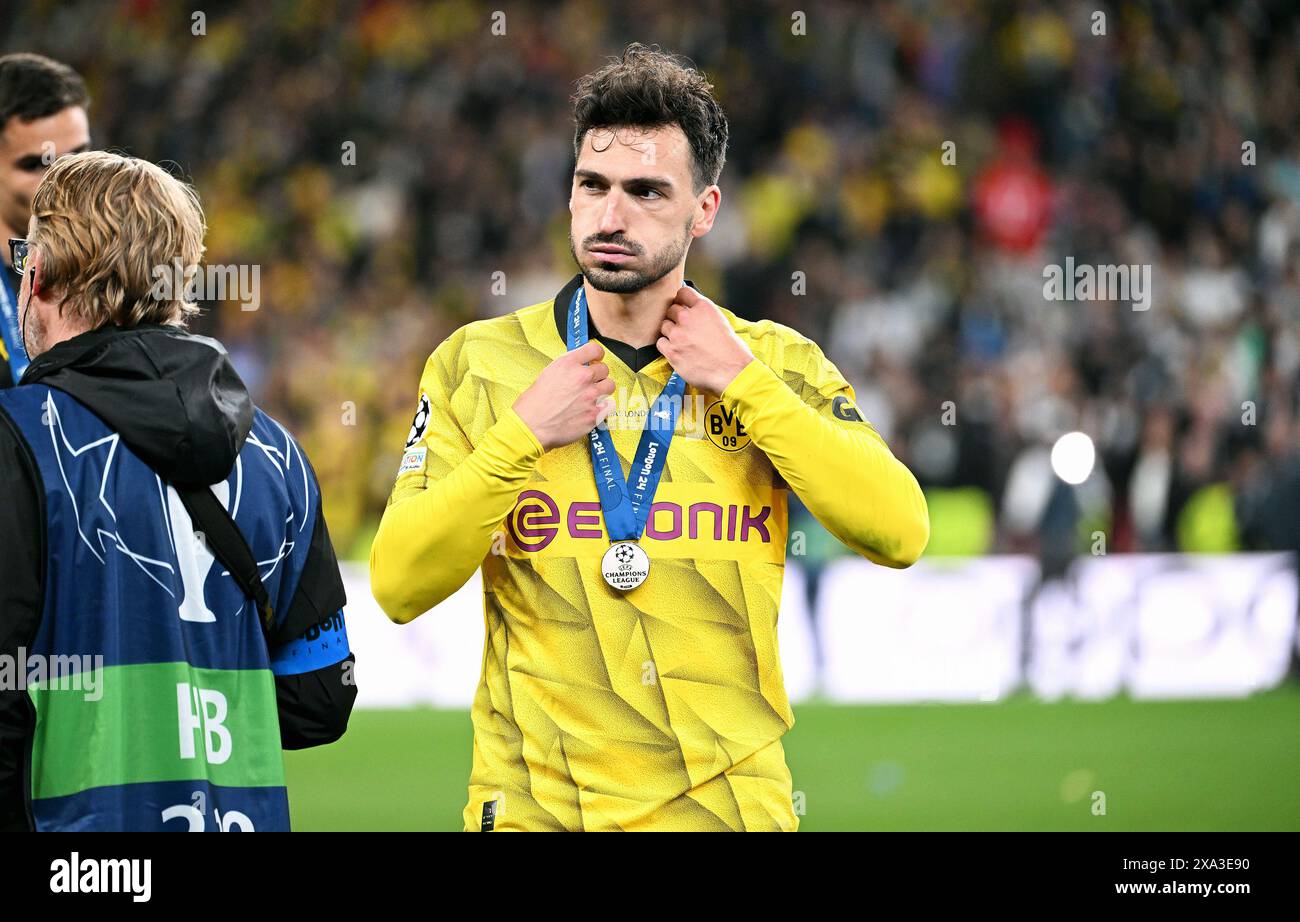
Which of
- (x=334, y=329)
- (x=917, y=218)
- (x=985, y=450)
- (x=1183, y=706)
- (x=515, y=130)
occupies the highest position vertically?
(x=515, y=130)

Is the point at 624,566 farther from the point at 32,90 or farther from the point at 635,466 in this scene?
the point at 32,90

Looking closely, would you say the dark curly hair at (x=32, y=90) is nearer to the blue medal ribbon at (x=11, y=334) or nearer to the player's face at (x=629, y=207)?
the blue medal ribbon at (x=11, y=334)

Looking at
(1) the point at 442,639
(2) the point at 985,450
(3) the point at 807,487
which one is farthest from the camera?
(2) the point at 985,450

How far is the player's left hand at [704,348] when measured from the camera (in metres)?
2.96

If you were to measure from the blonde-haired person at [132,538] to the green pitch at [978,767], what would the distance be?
3.88m

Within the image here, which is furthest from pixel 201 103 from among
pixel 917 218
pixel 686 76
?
pixel 686 76

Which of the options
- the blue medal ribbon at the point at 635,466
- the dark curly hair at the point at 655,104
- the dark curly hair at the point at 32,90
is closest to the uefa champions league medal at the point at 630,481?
the blue medal ribbon at the point at 635,466

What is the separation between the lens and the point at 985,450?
10148 millimetres

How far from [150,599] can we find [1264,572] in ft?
25.3

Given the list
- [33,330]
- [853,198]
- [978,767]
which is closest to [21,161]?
[33,330]

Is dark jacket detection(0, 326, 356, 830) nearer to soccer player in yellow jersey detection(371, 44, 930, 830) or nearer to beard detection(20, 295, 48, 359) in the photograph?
beard detection(20, 295, 48, 359)

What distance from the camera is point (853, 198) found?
12062mm

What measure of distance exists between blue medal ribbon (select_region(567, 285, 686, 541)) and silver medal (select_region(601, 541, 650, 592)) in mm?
22

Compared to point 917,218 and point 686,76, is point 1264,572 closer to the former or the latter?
point 917,218
